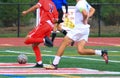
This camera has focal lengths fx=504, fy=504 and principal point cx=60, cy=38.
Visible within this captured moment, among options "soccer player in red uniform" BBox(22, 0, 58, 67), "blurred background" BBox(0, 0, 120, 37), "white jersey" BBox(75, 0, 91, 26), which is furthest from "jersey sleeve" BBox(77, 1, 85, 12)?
"blurred background" BBox(0, 0, 120, 37)

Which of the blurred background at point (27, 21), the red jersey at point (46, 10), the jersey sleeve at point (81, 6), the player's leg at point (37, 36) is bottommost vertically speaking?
the blurred background at point (27, 21)

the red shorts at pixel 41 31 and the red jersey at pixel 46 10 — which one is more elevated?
the red jersey at pixel 46 10

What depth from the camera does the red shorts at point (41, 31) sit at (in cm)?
1309

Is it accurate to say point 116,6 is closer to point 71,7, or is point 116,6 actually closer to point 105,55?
point 71,7

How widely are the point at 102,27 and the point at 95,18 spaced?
1.14 meters

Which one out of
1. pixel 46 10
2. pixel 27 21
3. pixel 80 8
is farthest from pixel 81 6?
pixel 27 21

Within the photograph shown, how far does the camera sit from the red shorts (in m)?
13.1

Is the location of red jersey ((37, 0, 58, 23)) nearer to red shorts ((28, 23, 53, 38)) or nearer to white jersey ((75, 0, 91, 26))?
red shorts ((28, 23, 53, 38))

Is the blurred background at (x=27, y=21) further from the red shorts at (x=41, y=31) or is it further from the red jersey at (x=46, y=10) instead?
the red shorts at (x=41, y=31)

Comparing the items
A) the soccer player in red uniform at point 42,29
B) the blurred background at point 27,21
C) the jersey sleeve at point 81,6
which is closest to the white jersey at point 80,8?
the jersey sleeve at point 81,6

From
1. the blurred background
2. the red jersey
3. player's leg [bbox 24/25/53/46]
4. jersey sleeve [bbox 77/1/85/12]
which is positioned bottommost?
the blurred background

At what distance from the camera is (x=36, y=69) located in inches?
489

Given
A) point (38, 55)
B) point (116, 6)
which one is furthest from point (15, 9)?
point (38, 55)

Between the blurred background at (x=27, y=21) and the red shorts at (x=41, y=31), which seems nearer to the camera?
the red shorts at (x=41, y=31)
